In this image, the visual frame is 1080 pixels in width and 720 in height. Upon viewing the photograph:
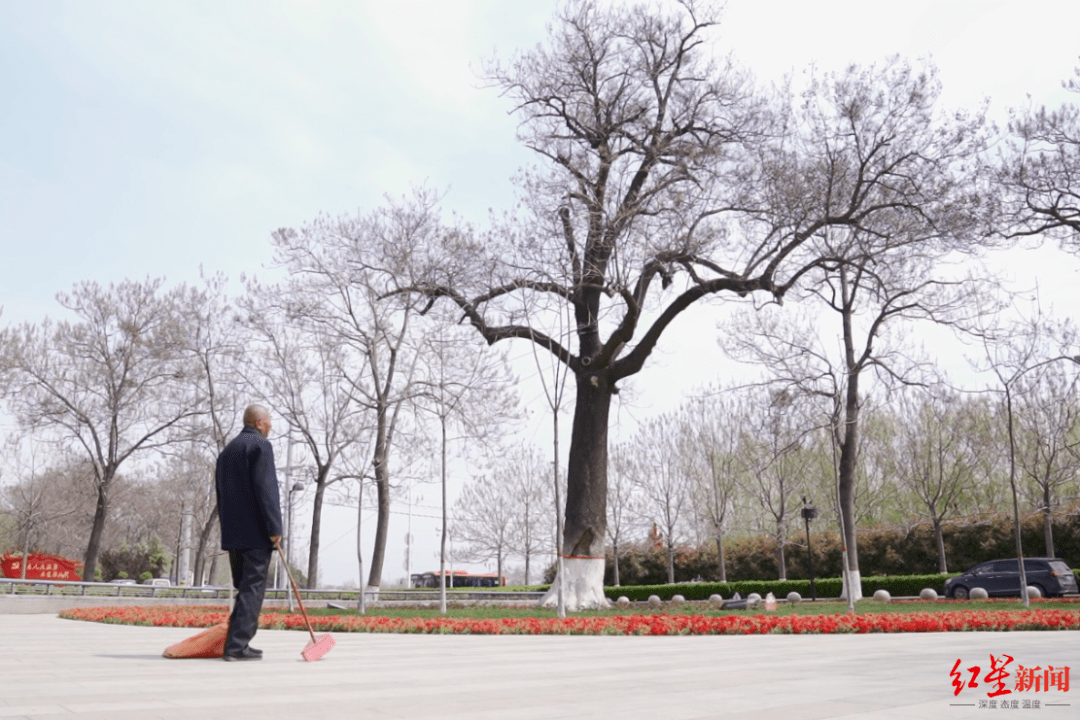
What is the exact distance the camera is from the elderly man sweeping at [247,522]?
6426 mm

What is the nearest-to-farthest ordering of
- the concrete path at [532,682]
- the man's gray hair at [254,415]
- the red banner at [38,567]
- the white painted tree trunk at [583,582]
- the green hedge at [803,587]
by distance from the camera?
the concrete path at [532,682], the man's gray hair at [254,415], the white painted tree trunk at [583,582], the green hedge at [803,587], the red banner at [38,567]

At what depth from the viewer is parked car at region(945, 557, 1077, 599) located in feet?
82.4

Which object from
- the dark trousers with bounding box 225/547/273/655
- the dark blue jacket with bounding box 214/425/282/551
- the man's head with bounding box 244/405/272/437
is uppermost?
the man's head with bounding box 244/405/272/437

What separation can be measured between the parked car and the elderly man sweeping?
24.6 m

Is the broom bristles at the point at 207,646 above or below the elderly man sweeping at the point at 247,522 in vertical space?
below

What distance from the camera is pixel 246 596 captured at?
6430 millimetres

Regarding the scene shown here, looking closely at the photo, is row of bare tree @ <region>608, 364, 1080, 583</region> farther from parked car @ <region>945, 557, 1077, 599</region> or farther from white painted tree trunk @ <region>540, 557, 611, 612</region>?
white painted tree trunk @ <region>540, 557, 611, 612</region>

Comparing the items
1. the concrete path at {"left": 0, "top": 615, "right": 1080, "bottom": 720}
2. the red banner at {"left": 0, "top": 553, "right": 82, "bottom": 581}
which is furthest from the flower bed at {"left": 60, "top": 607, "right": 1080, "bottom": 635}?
the red banner at {"left": 0, "top": 553, "right": 82, "bottom": 581}

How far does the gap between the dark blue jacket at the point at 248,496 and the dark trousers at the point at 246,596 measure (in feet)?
0.32

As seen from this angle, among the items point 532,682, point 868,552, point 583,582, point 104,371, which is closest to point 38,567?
point 104,371

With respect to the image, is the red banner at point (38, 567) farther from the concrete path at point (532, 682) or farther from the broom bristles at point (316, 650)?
the broom bristles at point (316, 650)

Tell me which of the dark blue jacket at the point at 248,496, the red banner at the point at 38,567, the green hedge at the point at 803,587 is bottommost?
the green hedge at the point at 803,587

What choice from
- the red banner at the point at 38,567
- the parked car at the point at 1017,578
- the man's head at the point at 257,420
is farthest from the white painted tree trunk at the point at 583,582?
the red banner at the point at 38,567

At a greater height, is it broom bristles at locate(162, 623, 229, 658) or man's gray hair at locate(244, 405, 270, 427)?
man's gray hair at locate(244, 405, 270, 427)
